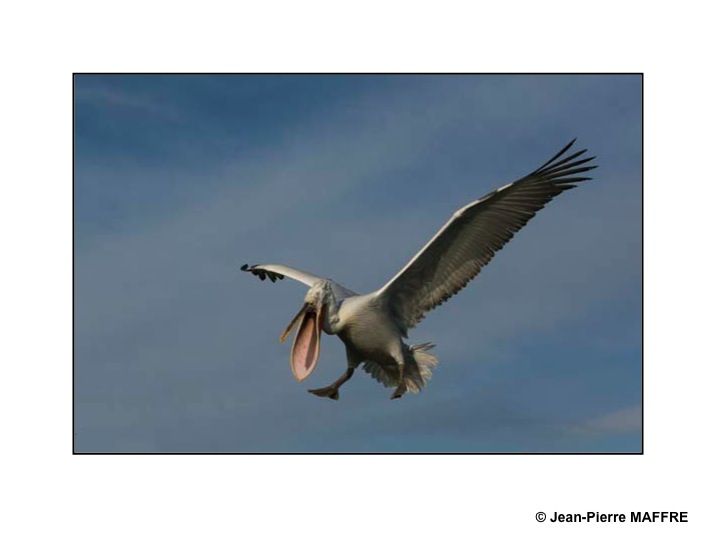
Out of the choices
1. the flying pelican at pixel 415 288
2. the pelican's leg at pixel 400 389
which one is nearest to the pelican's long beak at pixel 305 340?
the flying pelican at pixel 415 288

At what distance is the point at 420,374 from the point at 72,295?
150 inches

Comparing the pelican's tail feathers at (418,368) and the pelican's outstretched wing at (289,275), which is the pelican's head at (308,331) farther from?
the pelican's tail feathers at (418,368)

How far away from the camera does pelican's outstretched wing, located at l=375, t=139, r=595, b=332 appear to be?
12.6 meters

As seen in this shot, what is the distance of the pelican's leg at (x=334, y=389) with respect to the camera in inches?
533

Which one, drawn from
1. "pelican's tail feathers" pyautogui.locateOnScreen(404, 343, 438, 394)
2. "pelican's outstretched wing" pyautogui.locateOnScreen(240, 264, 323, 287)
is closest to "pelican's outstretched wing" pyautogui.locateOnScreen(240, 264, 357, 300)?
"pelican's outstretched wing" pyautogui.locateOnScreen(240, 264, 323, 287)

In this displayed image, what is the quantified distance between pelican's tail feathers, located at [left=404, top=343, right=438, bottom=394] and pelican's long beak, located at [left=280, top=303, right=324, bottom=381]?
1257mm

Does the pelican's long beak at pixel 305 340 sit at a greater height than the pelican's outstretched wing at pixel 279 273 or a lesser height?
lesser

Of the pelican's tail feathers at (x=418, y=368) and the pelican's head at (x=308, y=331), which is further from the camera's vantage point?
the pelican's tail feathers at (x=418, y=368)

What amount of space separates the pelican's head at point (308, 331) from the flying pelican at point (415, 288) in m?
0.01

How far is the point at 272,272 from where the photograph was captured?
1532 centimetres

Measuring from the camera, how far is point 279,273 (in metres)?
14.6

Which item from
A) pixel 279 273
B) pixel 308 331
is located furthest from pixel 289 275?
pixel 308 331
